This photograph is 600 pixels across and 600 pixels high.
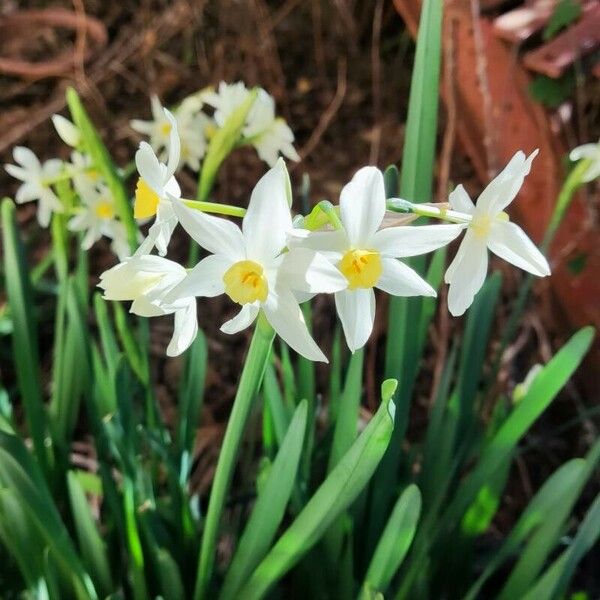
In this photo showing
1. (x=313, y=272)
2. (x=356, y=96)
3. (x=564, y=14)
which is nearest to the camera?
(x=313, y=272)

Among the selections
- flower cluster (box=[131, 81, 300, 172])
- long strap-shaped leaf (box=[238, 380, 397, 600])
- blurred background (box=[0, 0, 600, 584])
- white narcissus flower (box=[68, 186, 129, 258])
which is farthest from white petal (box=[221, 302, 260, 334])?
blurred background (box=[0, 0, 600, 584])

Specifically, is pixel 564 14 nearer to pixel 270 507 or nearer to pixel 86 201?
pixel 86 201

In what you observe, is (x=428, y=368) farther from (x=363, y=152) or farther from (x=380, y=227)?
(x=380, y=227)

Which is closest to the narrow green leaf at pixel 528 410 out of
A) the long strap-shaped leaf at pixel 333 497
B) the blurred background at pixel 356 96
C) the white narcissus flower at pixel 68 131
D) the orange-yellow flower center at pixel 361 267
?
the long strap-shaped leaf at pixel 333 497

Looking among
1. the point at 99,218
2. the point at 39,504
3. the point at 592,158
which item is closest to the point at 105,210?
the point at 99,218

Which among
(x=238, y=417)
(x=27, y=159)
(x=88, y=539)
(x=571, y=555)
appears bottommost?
(x=571, y=555)

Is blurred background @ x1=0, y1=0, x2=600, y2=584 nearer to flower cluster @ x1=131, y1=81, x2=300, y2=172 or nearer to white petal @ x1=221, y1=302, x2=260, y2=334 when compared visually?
flower cluster @ x1=131, y1=81, x2=300, y2=172
